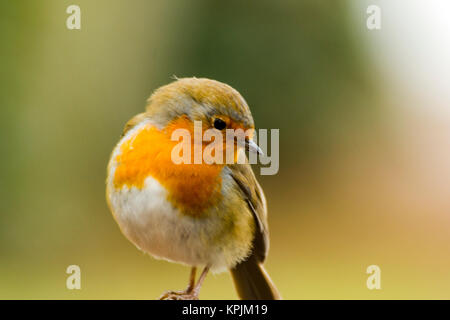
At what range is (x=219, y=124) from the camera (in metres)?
2.61

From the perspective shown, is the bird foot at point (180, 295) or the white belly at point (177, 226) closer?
the white belly at point (177, 226)

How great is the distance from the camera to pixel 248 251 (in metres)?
2.97

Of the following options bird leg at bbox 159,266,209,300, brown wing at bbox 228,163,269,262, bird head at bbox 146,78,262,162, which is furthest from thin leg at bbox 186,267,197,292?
bird head at bbox 146,78,262,162

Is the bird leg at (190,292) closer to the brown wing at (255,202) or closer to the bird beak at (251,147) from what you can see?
the brown wing at (255,202)

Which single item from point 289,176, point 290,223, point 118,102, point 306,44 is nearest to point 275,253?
point 290,223

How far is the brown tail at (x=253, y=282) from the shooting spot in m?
3.21

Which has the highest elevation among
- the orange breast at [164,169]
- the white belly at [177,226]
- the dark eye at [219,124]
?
the dark eye at [219,124]

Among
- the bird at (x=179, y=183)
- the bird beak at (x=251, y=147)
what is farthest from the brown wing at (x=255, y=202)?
the bird beak at (x=251, y=147)

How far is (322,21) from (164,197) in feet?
13.4

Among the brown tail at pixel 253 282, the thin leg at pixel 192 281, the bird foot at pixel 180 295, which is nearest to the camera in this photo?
the bird foot at pixel 180 295

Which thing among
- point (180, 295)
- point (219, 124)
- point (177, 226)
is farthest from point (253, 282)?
point (219, 124)

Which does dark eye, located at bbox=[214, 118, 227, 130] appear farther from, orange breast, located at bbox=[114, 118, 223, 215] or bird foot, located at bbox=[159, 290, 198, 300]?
bird foot, located at bbox=[159, 290, 198, 300]

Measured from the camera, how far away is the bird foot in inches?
111

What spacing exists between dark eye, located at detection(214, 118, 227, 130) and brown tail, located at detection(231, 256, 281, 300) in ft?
3.04
